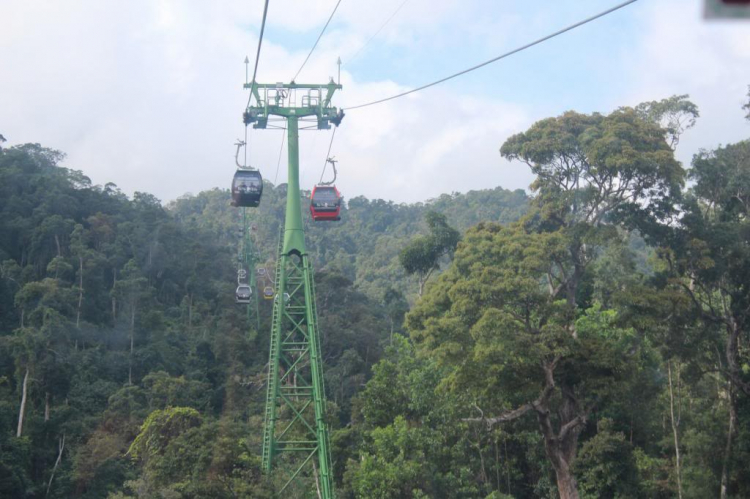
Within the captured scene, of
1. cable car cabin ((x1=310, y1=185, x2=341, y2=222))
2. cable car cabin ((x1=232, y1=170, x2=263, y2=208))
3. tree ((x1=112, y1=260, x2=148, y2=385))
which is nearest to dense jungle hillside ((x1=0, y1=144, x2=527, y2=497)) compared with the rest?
tree ((x1=112, y1=260, x2=148, y2=385))

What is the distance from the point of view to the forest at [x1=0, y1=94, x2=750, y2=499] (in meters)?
16.7

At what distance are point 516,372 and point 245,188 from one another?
23.0 feet

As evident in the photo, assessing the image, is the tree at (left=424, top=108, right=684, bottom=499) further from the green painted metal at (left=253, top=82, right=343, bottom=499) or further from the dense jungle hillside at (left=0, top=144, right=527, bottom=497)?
the dense jungle hillside at (left=0, top=144, right=527, bottom=497)

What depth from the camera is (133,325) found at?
32.3m

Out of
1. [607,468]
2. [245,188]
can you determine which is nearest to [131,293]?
[245,188]

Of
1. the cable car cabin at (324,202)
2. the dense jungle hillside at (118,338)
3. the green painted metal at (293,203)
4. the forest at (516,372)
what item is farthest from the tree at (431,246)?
the cable car cabin at (324,202)

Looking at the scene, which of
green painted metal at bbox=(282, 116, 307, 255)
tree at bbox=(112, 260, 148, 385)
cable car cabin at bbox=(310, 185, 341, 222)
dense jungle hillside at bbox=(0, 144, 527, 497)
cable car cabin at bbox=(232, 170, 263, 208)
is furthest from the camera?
tree at bbox=(112, 260, 148, 385)

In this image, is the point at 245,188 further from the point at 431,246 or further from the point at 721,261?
the point at 721,261

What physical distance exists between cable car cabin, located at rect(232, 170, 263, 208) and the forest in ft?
15.2

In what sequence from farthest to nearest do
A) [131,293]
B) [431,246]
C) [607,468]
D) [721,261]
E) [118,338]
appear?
[131,293]
[118,338]
[431,246]
[607,468]
[721,261]

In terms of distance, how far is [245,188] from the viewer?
704 inches

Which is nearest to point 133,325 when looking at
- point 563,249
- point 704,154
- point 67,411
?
point 67,411

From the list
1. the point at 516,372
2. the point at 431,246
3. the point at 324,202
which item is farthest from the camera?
the point at 431,246

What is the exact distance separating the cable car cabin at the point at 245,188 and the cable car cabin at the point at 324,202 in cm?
126
